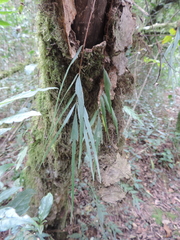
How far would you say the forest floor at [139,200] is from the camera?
1.18 metres

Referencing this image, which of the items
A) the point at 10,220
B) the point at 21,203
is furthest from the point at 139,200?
the point at 10,220

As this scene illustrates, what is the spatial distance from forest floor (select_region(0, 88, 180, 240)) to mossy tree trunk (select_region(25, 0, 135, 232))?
1.71 ft

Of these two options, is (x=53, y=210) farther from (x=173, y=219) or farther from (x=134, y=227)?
(x=173, y=219)

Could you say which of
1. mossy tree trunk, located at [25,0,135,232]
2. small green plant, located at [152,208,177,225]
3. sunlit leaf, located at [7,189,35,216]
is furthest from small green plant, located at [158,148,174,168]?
sunlit leaf, located at [7,189,35,216]

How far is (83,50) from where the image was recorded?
52 cm

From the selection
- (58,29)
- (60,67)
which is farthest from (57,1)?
(60,67)

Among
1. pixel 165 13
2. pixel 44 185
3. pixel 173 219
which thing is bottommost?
pixel 173 219

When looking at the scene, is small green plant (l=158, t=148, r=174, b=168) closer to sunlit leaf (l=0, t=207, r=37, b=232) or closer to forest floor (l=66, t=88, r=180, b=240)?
forest floor (l=66, t=88, r=180, b=240)

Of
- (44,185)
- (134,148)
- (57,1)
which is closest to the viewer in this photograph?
(57,1)

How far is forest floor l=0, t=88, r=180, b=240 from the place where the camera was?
118 cm

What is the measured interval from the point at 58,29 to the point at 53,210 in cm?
95

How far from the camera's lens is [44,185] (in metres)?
0.81

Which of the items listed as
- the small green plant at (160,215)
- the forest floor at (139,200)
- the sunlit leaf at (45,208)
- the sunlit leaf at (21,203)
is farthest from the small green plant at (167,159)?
the sunlit leaf at (21,203)

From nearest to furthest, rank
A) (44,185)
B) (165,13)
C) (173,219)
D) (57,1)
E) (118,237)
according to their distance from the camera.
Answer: (57,1) < (44,185) < (118,237) < (173,219) < (165,13)
